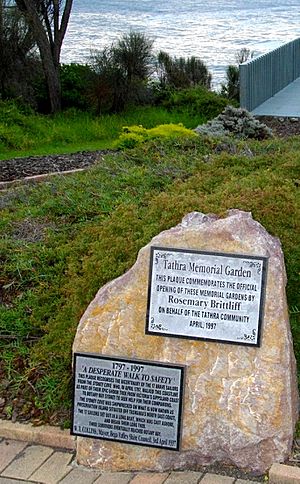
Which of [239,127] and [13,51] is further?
[13,51]

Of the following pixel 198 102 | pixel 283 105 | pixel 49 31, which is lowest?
pixel 283 105

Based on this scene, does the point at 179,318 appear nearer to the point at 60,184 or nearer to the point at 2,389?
the point at 2,389

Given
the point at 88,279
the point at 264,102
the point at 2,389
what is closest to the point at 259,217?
Answer: the point at 88,279

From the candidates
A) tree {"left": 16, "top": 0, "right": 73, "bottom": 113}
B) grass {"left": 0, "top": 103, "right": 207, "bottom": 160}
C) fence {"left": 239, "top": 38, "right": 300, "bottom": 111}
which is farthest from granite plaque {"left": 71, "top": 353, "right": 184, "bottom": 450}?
tree {"left": 16, "top": 0, "right": 73, "bottom": 113}

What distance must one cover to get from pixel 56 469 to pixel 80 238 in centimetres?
193

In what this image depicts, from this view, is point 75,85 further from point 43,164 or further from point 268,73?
point 43,164

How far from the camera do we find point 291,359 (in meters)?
4.03

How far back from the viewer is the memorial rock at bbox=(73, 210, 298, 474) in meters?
3.97

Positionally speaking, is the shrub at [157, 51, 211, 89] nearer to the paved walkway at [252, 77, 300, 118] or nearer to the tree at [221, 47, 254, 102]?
the tree at [221, 47, 254, 102]

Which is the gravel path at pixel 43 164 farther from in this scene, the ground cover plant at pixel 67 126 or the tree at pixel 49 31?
the tree at pixel 49 31

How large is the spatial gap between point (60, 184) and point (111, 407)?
3.64m

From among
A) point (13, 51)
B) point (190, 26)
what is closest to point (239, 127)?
point (13, 51)

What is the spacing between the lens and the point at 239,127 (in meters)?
13.4

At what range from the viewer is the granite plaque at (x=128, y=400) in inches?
161
